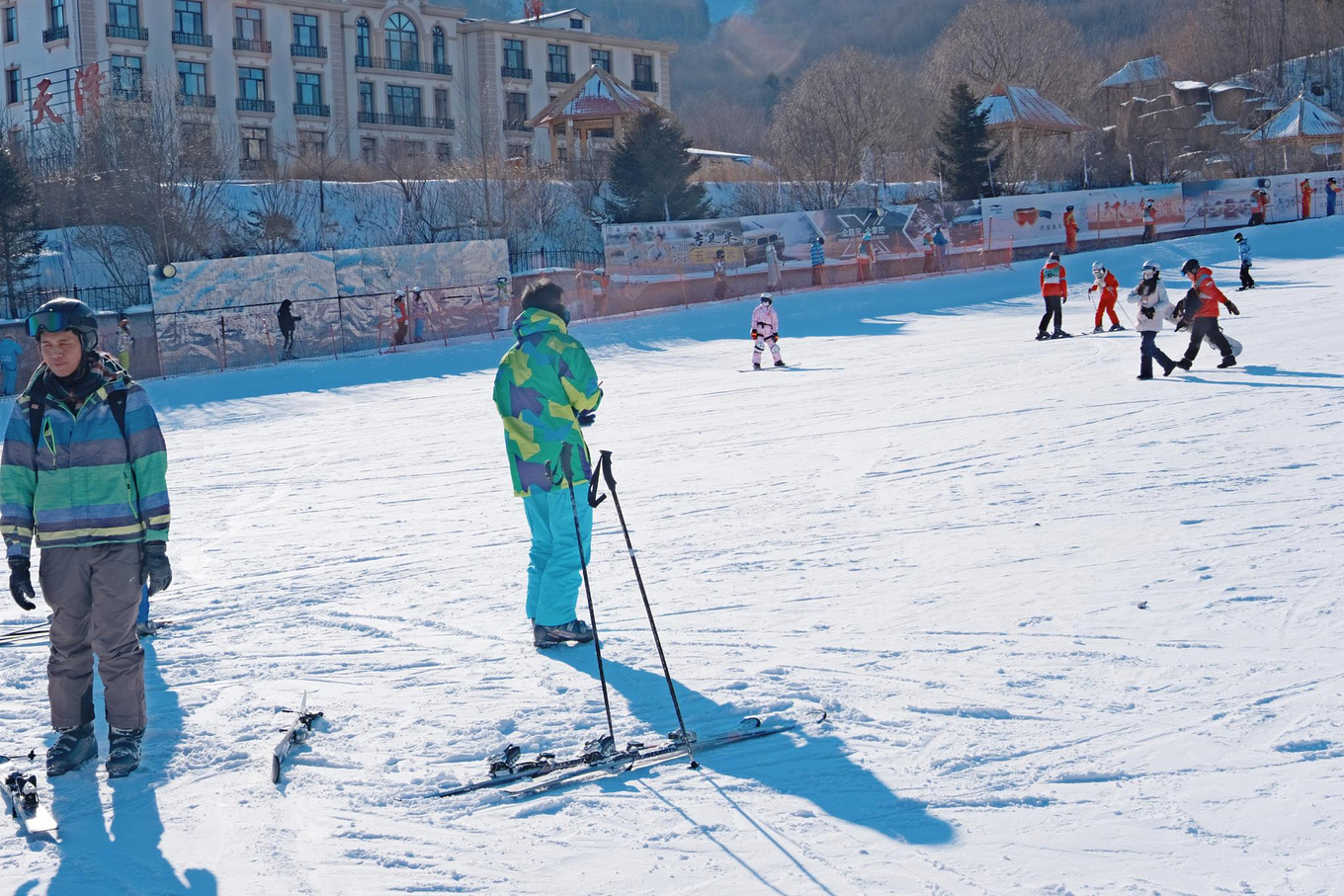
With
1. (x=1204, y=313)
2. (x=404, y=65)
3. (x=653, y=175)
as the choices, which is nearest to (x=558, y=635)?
(x=1204, y=313)

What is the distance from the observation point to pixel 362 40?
59.0m

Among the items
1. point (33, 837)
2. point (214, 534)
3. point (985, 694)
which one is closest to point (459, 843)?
point (33, 837)

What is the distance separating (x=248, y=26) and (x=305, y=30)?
2651 mm

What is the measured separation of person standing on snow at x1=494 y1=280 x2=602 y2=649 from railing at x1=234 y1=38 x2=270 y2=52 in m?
53.3

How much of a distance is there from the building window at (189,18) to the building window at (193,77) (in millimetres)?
1233

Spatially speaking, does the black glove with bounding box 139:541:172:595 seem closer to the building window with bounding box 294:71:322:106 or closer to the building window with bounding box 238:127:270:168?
the building window with bounding box 238:127:270:168

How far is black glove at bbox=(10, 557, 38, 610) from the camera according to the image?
4.66 m

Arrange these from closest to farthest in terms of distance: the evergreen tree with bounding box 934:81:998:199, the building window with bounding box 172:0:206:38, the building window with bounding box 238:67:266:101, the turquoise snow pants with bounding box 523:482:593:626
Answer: the turquoise snow pants with bounding box 523:482:593:626 < the evergreen tree with bounding box 934:81:998:199 < the building window with bounding box 172:0:206:38 < the building window with bounding box 238:67:266:101

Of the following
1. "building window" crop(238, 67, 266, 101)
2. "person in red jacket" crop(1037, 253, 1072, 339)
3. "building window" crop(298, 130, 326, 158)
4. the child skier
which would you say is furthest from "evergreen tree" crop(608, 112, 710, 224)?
"building window" crop(238, 67, 266, 101)

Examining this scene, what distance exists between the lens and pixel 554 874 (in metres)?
3.82

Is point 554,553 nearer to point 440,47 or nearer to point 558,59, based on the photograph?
point 440,47

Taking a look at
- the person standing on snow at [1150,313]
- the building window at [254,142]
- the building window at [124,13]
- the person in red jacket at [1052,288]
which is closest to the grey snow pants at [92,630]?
the person standing on snow at [1150,313]

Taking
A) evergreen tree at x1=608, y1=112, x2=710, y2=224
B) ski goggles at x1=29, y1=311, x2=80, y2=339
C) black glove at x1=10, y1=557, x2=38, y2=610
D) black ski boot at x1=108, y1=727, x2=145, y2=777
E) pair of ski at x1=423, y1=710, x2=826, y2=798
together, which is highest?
evergreen tree at x1=608, y1=112, x2=710, y2=224

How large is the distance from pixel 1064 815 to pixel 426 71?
200ft
